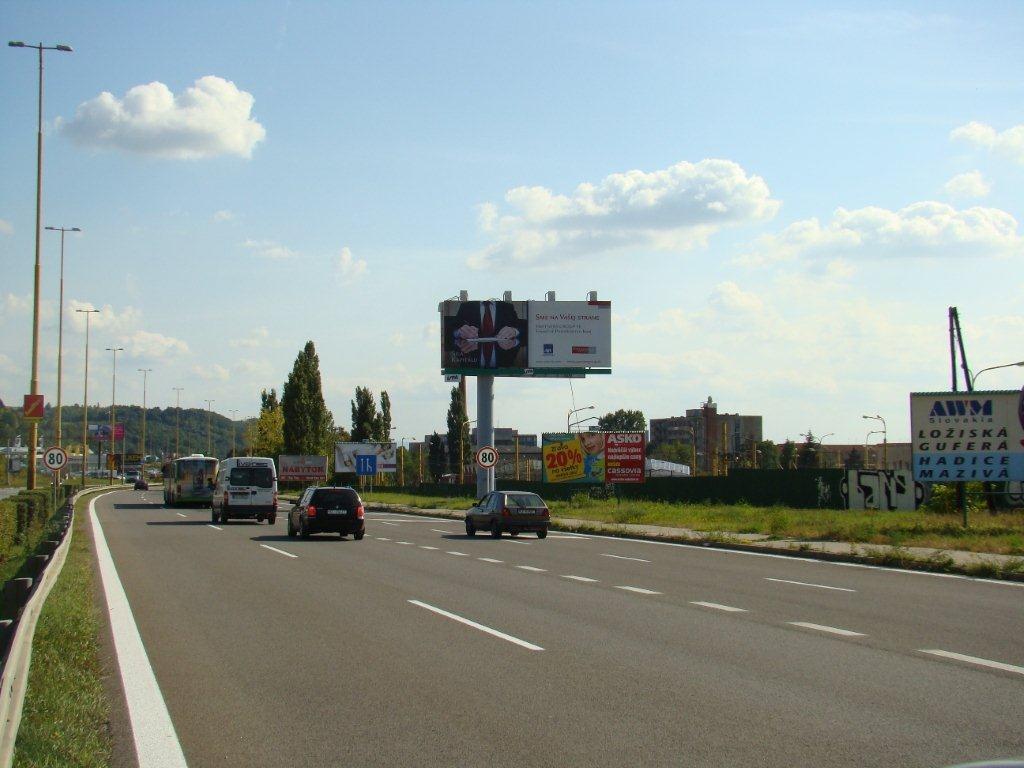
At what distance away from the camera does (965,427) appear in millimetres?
29281

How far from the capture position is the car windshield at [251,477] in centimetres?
4147

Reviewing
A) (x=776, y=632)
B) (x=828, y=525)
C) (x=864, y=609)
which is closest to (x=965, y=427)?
(x=828, y=525)

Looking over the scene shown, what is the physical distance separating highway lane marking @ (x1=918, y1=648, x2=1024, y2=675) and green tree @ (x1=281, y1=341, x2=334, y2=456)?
83.5 meters

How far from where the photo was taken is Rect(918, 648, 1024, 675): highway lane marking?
32.0 feet

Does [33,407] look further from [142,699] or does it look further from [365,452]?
[365,452]

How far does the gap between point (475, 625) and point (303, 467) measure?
72.2 meters

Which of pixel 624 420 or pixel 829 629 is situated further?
pixel 624 420

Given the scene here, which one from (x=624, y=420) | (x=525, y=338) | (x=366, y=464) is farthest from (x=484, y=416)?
(x=624, y=420)

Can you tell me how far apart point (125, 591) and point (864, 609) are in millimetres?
10675

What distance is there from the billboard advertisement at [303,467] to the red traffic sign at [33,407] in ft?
164

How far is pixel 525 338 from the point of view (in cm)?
5559

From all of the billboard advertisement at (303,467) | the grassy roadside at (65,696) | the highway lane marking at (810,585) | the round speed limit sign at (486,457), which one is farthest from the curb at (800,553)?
the billboard advertisement at (303,467)

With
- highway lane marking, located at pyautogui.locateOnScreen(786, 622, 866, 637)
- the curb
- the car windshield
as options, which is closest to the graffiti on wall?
the curb

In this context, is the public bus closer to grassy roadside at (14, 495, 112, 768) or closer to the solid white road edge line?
the solid white road edge line
